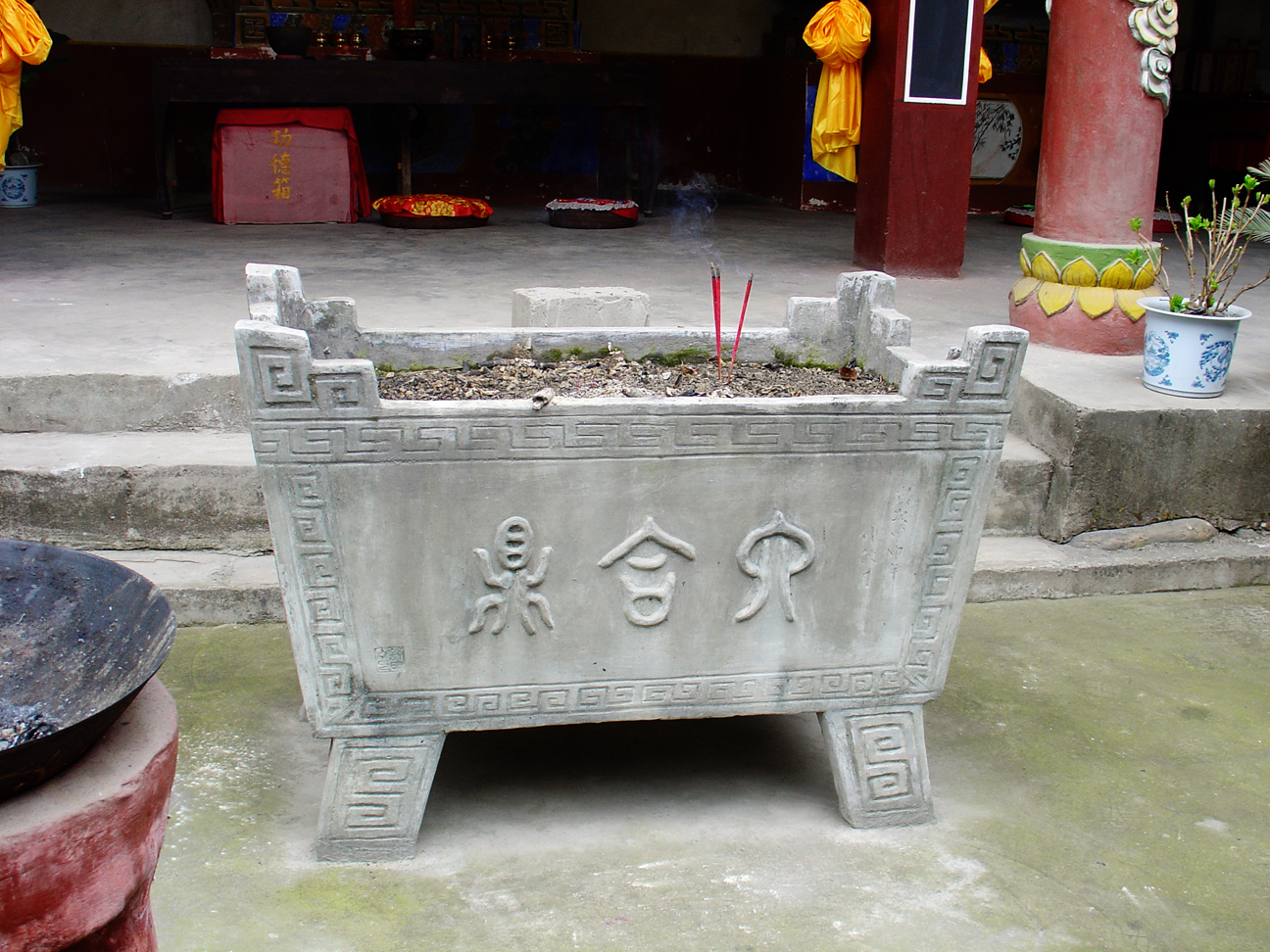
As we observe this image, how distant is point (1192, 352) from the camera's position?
3516mm

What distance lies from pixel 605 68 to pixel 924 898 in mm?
6557

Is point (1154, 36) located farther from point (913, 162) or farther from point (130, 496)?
point (130, 496)

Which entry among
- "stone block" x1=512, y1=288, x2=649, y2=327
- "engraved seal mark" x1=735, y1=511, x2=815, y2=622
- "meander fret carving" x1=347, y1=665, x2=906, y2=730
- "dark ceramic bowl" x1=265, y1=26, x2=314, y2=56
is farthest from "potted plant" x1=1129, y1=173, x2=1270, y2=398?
"dark ceramic bowl" x1=265, y1=26, x2=314, y2=56

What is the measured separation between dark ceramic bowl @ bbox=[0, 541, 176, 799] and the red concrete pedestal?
6cm

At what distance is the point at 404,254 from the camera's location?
6074 mm

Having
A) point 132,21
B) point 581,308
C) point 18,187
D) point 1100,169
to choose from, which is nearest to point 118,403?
point 581,308

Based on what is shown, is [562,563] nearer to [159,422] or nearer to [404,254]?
[159,422]

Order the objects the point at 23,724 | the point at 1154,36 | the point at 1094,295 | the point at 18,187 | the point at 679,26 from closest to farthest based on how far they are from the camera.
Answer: the point at 23,724 < the point at 1154,36 < the point at 1094,295 < the point at 18,187 < the point at 679,26

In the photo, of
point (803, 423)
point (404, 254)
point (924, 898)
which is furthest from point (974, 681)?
point (404, 254)

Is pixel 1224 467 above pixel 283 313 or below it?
below

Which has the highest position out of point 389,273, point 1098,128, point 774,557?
point 1098,128

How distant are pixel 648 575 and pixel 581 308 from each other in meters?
1.55

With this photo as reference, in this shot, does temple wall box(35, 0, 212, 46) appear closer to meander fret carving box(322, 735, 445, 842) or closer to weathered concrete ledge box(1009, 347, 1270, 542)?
weathered concrete ledge box(1009, 347, 1270, 542)

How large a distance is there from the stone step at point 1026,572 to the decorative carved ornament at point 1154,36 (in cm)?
153
